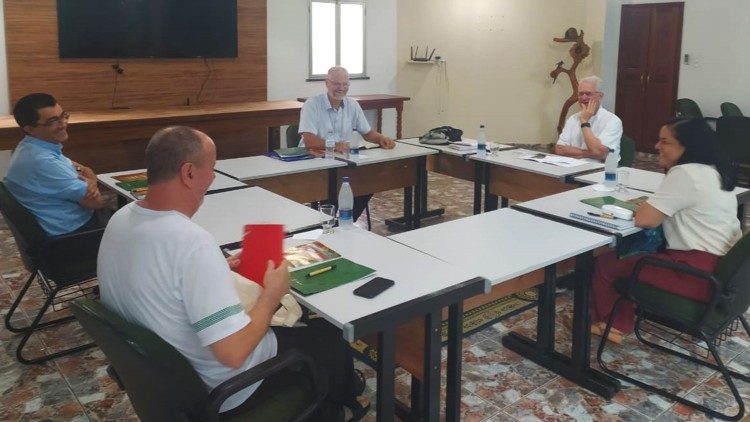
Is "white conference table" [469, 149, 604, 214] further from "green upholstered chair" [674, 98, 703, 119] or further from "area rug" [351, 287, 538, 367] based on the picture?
"green upholstered chair" [674, 98, 703, 119]

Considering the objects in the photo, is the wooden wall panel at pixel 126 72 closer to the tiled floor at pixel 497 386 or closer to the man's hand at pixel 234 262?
the tiled floor at pixel 497 386

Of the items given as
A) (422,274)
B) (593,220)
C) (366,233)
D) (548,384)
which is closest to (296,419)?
(422,274)

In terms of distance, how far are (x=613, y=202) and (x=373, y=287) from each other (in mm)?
1585

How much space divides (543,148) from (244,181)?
228 inches

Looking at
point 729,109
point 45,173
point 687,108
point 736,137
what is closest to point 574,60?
point 687,108

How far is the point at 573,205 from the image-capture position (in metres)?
3.16

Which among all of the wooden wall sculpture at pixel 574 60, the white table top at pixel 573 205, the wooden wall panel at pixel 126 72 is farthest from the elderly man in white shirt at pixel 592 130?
the wooden wall panel at pixel 126 72

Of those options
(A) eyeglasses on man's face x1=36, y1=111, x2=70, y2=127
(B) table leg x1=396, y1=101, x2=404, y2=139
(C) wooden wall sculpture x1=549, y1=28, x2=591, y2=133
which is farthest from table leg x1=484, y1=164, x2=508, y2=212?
(C) wooden wall sculpture x1=549, y1=28, x2=591, y2=133

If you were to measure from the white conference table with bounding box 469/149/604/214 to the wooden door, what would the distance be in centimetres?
447

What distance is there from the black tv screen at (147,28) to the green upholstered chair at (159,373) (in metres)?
5.06

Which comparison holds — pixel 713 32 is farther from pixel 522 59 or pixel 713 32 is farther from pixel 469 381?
pixel 469 381

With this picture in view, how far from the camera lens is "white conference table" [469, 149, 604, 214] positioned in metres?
4.02

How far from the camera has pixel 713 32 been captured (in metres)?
7.65

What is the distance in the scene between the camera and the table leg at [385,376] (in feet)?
6.64
